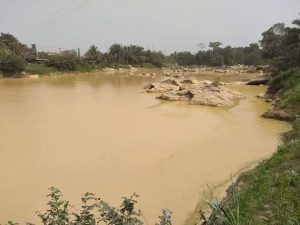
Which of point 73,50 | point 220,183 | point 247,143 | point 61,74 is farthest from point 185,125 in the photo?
point 73,50

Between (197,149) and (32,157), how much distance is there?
220 inches

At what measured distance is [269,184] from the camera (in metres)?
7.10

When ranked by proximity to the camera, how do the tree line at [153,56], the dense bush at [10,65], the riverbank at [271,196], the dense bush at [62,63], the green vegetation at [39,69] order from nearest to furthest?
1. the riverbank at [271,196]
2. the tree line at [153,56]
3. the dense bush at [10,65]
4. the green vegetation at [39,69]
5. the dense bush at [62,63]

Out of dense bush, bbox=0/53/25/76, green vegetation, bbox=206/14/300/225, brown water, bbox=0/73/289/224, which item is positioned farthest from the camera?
dense bush, bbox=0/53/25/76

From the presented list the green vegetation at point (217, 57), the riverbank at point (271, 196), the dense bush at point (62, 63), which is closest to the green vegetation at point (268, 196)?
the riverbank at point (271, 196)

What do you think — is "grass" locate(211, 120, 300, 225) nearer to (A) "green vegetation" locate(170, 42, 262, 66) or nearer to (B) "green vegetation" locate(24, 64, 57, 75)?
(B) "green vegetation" locate(24, 64, 57, 75)

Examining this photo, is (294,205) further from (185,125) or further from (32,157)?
(185,125)

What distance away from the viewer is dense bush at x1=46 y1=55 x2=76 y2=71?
211ft

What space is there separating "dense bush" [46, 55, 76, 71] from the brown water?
41690 millimetres

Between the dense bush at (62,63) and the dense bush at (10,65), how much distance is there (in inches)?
380

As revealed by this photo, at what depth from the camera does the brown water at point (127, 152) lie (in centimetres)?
913

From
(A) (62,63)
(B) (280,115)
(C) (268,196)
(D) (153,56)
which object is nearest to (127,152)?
(C) (268,196)

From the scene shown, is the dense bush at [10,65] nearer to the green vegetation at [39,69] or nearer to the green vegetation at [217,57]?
the green vegetation at [39,69]

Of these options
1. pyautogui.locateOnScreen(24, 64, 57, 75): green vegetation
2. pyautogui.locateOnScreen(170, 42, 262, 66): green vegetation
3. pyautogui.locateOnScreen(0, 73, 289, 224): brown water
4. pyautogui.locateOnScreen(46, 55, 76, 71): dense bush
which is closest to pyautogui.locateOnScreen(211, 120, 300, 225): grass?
pyautogui.locateOnScreen(0, 73, 289, 224): brown water
